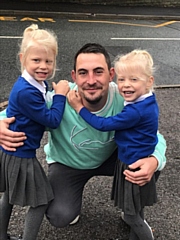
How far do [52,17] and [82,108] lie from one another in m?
12.9

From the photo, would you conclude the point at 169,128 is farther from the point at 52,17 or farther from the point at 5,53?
the point at 52,17

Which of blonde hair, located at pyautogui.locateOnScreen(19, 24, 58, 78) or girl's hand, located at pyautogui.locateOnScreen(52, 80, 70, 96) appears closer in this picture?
blonde hair, located at pyautogui.locateOnScreen(19, 24, 58, 78)

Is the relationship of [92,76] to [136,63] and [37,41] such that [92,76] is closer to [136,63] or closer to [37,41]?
[136,63]

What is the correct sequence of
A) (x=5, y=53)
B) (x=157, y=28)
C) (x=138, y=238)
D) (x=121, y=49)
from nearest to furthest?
(x=138, y=238) < (x=5, y=53) < (x=121, y=49) < (x=157, y=28)

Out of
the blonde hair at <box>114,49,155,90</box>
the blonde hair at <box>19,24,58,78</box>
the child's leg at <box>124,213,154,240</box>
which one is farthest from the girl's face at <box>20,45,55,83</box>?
the child's leg at <box>124,213,154,240</box>

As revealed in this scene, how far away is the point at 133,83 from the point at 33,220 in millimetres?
1094

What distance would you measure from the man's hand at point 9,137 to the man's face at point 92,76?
0.48 meters

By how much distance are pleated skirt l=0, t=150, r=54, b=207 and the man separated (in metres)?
0.11

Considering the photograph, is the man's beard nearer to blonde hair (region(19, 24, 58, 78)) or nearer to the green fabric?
the green fabric

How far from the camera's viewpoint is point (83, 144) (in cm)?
280

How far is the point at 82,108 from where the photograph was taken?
2586 mm

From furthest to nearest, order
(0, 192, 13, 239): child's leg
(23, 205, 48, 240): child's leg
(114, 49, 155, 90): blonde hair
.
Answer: (0, 192, 13, 239): child's leg < (23, 205, 48, 240): child's leg < (114, 49, 155, 90): blonde hair

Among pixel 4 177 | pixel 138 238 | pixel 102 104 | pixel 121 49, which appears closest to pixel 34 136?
pixel 4 177

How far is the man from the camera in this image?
2537 mm
